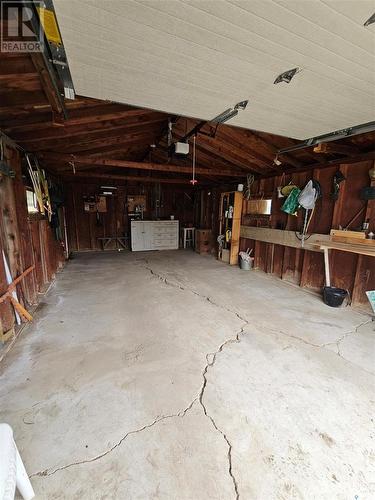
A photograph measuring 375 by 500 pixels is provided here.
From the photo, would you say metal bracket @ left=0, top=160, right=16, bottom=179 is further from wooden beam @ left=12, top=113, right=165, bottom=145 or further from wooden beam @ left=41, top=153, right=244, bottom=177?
wooden beam @ left=41, top=153, right=244, bottom=177

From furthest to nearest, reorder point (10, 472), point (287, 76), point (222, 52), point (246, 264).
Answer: point (246, 264)
point (287, 76)
point (222, 52)
point (10, 472)

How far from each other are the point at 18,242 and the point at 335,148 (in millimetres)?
4548

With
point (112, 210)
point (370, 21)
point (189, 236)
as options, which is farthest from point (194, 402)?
point (112, 210)

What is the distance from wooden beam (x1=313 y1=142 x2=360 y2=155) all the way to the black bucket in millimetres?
2070

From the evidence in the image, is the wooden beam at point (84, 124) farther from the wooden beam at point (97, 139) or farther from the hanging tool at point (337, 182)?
the hanging tool at point (337, 182)

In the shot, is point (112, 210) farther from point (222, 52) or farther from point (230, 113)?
point (222, 52)

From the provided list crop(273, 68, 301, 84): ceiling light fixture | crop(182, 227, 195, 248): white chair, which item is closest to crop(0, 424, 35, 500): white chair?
crop(273, 68, 301, 84): ceiling light fixture

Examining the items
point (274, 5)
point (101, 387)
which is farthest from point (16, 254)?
point (274, 5)

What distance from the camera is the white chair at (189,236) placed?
27.4 ft

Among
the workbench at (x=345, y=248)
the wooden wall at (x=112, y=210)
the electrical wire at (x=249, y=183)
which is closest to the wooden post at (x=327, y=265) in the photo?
the workbench at (x=345, y=248)

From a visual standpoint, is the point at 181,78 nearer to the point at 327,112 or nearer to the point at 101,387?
the point at 327,112

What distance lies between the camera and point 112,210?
792 cm

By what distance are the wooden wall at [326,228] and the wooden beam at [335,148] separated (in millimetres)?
228

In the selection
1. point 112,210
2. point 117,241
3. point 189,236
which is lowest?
point 117,241
